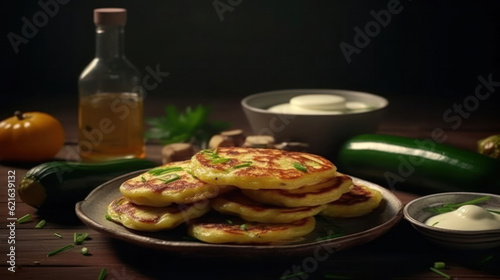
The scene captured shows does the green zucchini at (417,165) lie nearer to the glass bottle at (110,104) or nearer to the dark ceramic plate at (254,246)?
the dark ceramic plate at (254,246)

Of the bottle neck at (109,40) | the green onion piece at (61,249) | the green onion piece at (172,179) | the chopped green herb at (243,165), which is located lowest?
the green onion piece at (61,249)

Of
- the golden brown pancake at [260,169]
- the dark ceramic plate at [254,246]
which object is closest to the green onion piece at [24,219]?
the dark ceramic plate at [254,246]

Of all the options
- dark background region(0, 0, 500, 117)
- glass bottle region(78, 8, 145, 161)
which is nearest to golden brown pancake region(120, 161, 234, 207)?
glass bottle region(78, 8, 145, 161)

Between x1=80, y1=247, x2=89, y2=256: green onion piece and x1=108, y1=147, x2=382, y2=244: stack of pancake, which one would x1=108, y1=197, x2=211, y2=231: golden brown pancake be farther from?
x1=80, y1=247, x2=89, y2=256: green onion piece

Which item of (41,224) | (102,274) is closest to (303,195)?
(102,274)

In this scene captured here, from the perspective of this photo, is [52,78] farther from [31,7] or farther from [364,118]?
[364,118]

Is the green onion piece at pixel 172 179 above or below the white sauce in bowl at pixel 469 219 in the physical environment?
above
